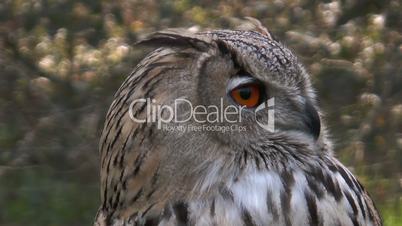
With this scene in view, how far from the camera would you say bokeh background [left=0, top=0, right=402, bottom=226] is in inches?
181

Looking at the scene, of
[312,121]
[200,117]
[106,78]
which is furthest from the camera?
[106,78]

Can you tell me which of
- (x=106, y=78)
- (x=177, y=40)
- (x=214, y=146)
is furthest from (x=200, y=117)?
(x=106, y=78)

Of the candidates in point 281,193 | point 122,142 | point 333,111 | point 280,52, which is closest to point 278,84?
point 280,52

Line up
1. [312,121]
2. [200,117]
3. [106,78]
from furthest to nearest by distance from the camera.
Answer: [106,78] → [312,121] → [200,117]

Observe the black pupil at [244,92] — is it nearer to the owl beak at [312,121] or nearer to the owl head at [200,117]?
the owl head at [200,117]

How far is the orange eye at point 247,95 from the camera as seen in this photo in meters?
2.60

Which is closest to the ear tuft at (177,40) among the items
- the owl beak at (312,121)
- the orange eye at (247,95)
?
the orange eye at (247,95)

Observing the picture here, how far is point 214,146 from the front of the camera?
2623 millimetres

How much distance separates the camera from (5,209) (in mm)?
4809

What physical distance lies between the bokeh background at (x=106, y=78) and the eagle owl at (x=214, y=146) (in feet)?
6.29

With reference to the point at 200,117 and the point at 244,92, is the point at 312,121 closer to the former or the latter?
the point at 244,92

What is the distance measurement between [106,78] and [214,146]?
2.17 m

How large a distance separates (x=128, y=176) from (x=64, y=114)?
2.04 m

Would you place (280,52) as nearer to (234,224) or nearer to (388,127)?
(234,224)
